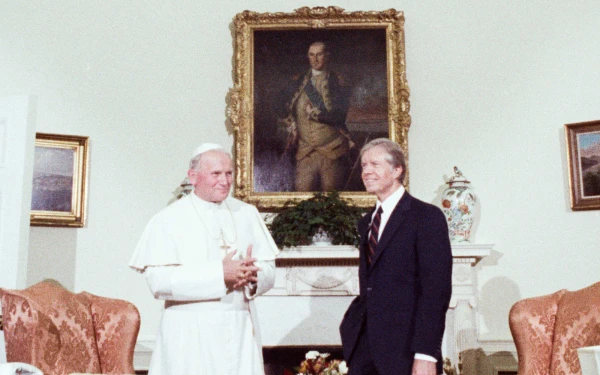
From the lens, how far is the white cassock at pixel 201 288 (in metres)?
3.22

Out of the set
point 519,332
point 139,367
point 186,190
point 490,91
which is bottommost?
point 139,367

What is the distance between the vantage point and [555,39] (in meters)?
6.26

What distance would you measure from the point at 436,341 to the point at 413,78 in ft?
12.7

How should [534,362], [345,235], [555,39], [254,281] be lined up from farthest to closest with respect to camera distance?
[555,39] < [345,235] < [534,362] < [254,281]

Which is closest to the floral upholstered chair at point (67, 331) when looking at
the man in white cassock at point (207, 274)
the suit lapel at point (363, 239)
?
the man in white cassock at point (207, 274)

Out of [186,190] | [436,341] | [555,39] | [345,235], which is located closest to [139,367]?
[186,190]

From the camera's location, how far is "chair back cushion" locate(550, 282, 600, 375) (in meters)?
4.05

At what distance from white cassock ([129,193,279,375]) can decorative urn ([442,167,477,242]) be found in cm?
259

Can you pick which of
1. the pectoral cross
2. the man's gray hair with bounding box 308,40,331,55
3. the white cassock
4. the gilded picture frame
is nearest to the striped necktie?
the white cassock

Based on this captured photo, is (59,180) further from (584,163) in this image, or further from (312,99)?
(584,163)

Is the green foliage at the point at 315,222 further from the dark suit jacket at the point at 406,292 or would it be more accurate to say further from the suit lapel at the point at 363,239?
the dark suit jacket at the point at 406,292

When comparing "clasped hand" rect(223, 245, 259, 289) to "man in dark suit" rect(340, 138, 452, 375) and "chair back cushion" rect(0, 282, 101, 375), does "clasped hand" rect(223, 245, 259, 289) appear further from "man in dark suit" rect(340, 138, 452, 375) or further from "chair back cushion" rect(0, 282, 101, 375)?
"chair back cushion" rect(0, 282, 101, 375)

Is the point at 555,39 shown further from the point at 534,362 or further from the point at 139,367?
the point at 139,367

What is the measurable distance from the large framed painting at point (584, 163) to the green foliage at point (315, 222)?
1.81m
